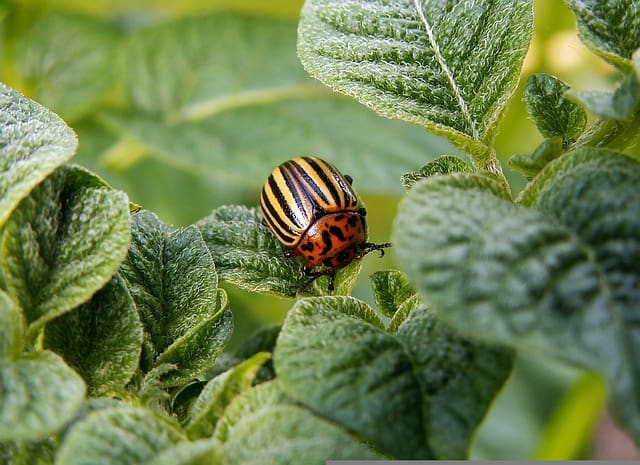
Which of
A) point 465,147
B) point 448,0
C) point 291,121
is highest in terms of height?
point 448,0

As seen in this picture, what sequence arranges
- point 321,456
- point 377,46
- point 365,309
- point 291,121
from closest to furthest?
point 321,456 → point 365,309 → point 377,46 → point 291,121

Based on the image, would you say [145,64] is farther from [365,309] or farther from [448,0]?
[365,309]

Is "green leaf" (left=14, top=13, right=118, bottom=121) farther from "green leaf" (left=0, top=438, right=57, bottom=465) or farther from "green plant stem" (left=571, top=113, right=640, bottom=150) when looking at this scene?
"green plant stem" (left=571, top=113, right=640, bottom=150)

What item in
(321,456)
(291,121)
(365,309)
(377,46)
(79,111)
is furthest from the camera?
(291,121)

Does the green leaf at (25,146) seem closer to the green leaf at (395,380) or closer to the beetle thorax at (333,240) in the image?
the green leaf at (395,380)

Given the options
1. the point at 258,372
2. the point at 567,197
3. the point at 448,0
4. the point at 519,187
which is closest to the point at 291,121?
the point at 519,187

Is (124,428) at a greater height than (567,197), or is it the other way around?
(567,197)
